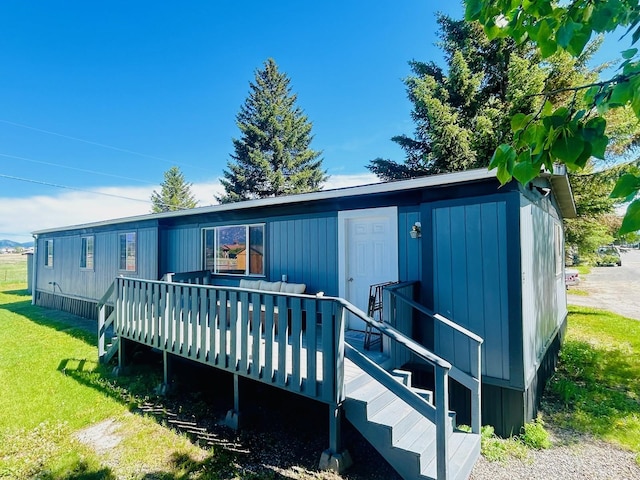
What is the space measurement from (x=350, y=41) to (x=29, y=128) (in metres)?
17.9

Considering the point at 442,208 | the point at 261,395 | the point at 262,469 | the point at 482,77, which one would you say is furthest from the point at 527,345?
the point at 482,77

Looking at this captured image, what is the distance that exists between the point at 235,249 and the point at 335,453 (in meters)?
4.95

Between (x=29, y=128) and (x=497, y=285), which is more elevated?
(x=29, y=128)

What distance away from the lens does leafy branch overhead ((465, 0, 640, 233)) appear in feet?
3.68

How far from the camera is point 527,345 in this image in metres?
3.79

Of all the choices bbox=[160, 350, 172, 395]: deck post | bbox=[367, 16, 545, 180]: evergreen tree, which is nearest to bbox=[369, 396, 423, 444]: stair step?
bbox=[160, 350, 172, 395]: deck post

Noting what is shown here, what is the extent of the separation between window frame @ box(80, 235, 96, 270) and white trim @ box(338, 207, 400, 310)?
9.25m

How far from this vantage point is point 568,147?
1228mm

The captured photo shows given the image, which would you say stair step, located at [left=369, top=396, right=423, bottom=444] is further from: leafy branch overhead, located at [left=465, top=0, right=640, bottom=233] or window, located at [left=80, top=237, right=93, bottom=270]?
window, located at [left=80, top=237, right=93, bottom=270]

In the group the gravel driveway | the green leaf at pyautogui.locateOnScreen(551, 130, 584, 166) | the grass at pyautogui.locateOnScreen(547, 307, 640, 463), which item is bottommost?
the grass at pyautogui.locateOnScreen(547, 307, 640, 463)

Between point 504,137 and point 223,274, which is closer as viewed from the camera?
point 223,274

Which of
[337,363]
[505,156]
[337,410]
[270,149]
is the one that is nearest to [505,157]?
[505,156]

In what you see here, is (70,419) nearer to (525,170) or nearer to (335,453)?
(335,453)

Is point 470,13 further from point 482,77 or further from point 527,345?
point 482,77
